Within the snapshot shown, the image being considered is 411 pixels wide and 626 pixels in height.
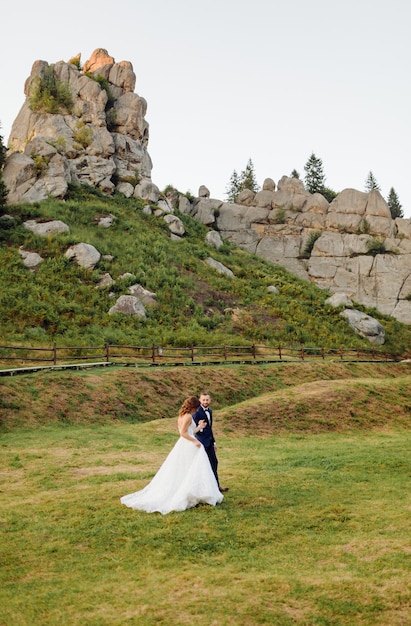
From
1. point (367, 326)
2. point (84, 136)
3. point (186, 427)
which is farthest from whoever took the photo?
Result: point (84, 136)

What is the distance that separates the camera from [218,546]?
966 cm

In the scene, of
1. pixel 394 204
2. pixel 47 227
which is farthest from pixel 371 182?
pixel 47 227

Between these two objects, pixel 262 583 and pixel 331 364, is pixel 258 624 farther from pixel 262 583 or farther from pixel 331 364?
pixel 331 364

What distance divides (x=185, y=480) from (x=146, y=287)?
39.9 metres

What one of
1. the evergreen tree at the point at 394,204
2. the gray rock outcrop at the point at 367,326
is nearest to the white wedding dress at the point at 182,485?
the gray rock outcrop at the point at 367,326

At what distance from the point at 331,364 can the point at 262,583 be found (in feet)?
108

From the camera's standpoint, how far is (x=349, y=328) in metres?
56.3

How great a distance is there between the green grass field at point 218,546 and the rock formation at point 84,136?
1888 inches

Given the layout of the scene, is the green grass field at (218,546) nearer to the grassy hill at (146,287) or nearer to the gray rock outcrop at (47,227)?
the grassy hill at (146,287)

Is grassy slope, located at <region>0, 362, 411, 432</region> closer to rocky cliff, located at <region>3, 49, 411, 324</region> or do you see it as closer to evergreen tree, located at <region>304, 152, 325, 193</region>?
rocky cliff, located at <region>3, 49, 411, 324</region>

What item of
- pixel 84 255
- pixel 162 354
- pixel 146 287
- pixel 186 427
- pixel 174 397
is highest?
pixel 84 255

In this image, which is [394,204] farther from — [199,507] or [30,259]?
[199,507]

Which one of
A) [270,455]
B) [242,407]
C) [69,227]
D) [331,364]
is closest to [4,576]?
[270,455]

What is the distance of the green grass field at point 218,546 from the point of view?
7383 millimetres
